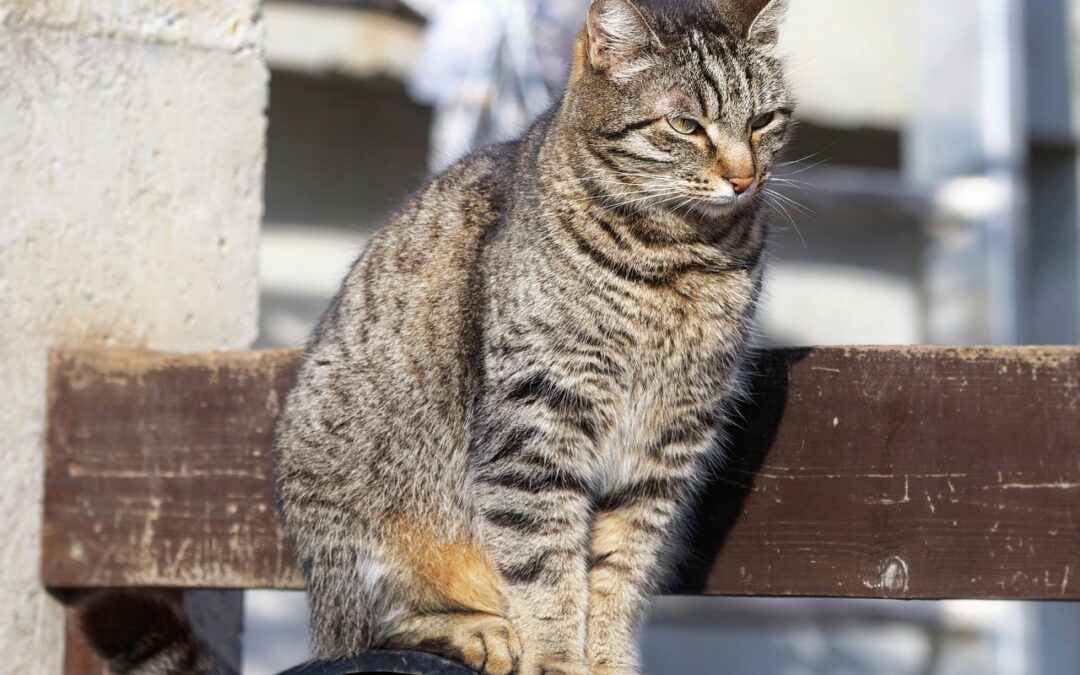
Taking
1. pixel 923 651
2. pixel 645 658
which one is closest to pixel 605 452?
pixel 645 658

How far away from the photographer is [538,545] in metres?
2.21

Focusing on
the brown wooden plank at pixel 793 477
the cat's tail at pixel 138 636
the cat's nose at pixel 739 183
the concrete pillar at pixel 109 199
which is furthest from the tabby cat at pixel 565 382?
the concrete pillar at pixel 109 199

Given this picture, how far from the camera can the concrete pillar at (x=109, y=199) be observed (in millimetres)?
2455

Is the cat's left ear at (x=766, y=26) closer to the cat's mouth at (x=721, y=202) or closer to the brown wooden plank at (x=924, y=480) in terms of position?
the cat's mouth at (x=721, y=202)

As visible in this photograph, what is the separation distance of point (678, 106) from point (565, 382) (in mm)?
531

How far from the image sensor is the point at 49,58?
2.52m

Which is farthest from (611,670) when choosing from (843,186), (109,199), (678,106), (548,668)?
(843,186)

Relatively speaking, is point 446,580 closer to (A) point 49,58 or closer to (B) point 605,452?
(B) point 605,452

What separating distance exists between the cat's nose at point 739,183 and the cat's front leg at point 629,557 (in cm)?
52

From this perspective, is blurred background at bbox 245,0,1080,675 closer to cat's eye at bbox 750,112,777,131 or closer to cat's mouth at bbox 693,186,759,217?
cat's eye at bbox 750,112,777,131

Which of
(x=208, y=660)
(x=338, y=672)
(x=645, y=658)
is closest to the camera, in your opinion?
(x=338, y=672)

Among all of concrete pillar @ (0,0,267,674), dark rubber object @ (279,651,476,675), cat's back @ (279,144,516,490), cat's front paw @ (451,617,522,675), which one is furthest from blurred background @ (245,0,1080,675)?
dark rubber object @ (279,651,476,675)

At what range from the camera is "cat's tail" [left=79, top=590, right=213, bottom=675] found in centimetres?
236

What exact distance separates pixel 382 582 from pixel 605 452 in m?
0.45
